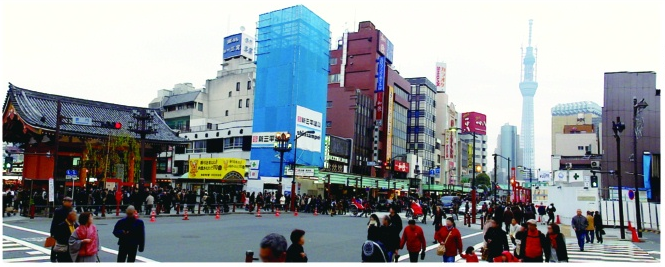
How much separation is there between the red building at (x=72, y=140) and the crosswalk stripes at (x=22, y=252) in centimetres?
2046

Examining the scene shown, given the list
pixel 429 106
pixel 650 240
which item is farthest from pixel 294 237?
pixel 429 106

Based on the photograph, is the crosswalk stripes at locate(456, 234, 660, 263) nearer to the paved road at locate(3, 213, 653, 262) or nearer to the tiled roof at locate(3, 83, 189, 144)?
the paved road at locate(3, 213, 653, 262)

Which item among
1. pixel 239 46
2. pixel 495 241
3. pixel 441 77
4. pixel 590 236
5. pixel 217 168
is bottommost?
pixel 590 236

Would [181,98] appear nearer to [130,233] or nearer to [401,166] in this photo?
[401,166]

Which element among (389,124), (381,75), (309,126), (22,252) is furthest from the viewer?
(389,124)

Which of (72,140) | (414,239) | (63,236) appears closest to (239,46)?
(72,140)

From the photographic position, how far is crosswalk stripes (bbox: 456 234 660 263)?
56.9 ft

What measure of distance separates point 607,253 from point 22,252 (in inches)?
734

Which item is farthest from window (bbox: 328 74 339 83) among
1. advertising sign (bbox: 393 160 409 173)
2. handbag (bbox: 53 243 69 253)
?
handbag (bbox: 53 243 69 253)

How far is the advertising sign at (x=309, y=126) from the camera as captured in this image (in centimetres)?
5994

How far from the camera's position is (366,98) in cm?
7731

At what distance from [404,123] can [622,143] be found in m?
39.3

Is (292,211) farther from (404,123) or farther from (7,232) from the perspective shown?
(404,123)

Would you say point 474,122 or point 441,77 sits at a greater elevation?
point 441,77
